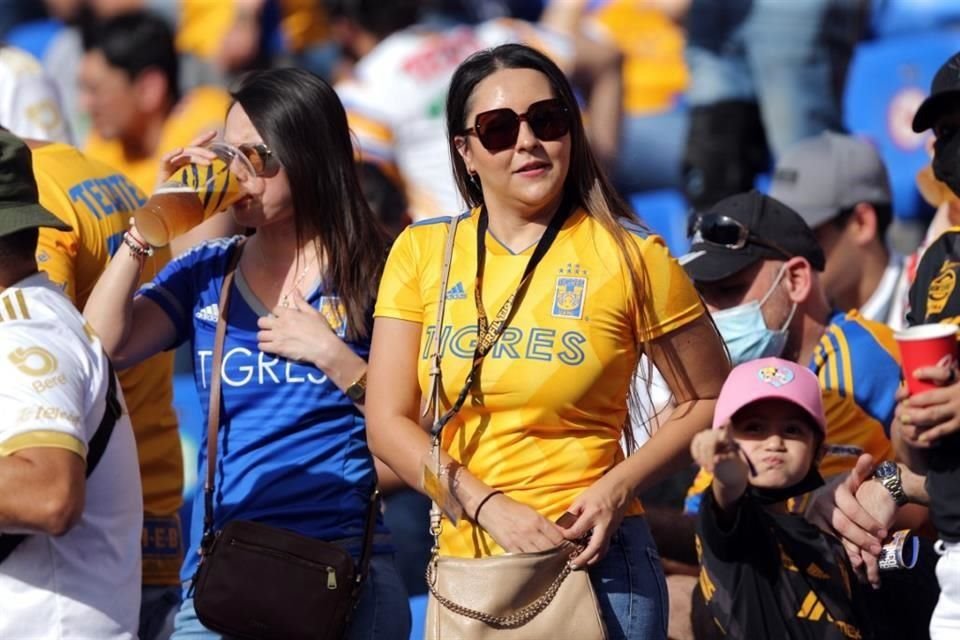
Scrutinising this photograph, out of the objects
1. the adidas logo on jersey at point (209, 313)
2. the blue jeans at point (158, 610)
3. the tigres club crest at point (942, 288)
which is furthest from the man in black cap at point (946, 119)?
the blue jeans at point (158, 610)

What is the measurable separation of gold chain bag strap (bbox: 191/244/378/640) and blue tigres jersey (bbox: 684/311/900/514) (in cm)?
116

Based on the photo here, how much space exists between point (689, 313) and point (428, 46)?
4.32 metres

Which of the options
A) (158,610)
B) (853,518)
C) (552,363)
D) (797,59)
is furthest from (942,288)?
(797,59)

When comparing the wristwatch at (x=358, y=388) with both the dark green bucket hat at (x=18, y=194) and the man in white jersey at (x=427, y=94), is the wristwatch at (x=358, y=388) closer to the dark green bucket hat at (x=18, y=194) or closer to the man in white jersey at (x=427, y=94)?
the dark green bucket hat at (x=18, y=194)

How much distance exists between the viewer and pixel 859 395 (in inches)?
176

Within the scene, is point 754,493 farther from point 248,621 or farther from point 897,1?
point 897,1

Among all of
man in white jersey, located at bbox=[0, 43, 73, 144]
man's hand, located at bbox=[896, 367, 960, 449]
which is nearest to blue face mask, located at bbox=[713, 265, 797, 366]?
man's hand, located at bbox=[896, 367, 960, 449]

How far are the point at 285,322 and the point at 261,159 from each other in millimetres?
430

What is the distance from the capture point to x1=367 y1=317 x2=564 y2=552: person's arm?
3.34m

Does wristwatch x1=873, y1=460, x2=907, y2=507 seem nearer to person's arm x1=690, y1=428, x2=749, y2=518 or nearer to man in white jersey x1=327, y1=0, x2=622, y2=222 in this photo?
person's arm x1=690, y1=428, x2=749, y2=518

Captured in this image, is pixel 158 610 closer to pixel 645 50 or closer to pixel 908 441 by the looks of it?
pixel 908 441

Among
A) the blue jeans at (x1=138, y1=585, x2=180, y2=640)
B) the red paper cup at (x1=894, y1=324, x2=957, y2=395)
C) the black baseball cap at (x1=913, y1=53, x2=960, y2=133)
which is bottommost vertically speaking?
Answer: the blue jeans at (x1=138, y1=585, x2=180, y2=640)

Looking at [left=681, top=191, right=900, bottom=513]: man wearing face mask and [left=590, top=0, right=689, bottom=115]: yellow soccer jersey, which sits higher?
[left=590, top=0, right=689, bottom=115]: yellow soccer jersey

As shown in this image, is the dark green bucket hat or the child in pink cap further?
the child in pink cap
